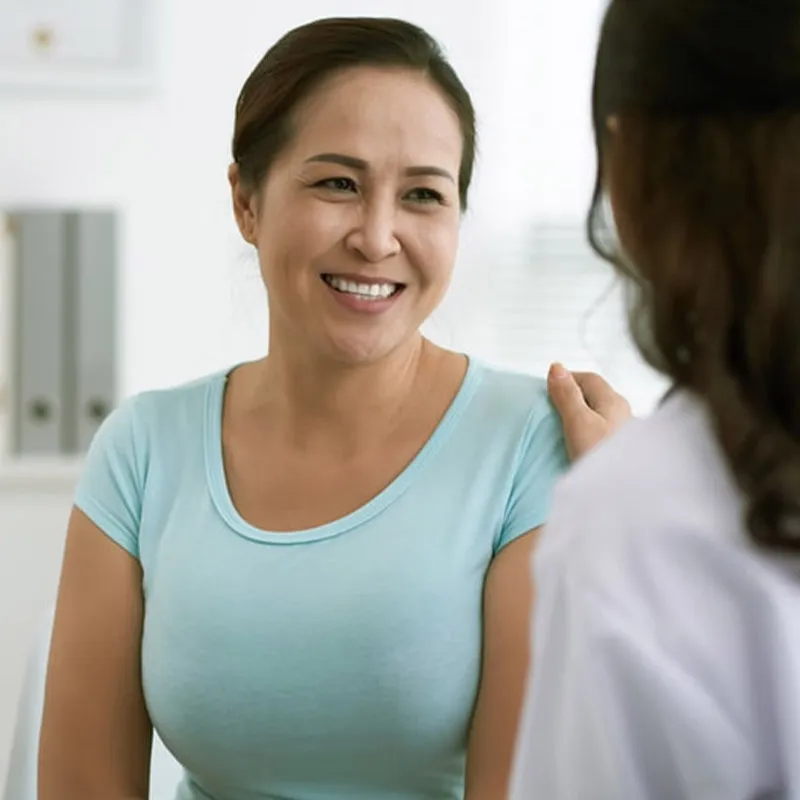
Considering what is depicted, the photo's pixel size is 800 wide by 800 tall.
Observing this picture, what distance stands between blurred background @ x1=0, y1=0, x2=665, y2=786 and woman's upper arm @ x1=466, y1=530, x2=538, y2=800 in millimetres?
938

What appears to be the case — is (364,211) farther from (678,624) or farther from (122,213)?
(122,213)

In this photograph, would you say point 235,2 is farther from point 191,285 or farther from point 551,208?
point 551,208

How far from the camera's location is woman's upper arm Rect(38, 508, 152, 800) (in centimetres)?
133

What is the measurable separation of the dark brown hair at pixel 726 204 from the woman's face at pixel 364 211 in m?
0.55

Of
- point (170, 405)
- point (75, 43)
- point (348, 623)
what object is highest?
point (75, 43)

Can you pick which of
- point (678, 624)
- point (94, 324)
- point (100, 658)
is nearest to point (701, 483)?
point (678, 624)

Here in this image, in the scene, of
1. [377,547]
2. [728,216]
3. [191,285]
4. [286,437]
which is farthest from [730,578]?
[191,285]

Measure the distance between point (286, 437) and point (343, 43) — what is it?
15.2 inches

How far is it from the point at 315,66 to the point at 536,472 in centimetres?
43

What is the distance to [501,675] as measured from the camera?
122 centimetres

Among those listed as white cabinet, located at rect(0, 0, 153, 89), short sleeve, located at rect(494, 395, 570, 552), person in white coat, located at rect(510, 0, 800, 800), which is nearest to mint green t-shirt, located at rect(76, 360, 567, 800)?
short sleeve, located at rect(494, 395, 570, 552)

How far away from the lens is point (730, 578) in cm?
69

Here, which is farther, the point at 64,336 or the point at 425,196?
the point at 64,336

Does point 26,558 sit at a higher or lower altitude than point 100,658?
lower
